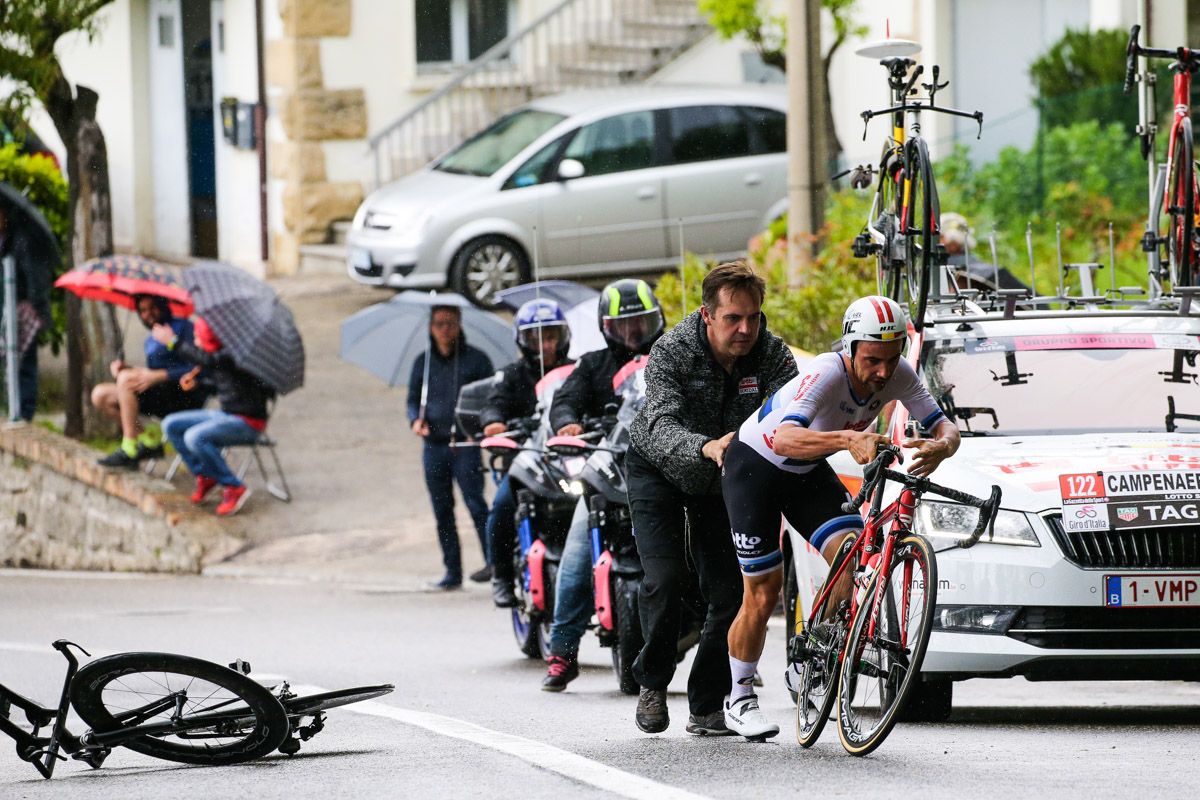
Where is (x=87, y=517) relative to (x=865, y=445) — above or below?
below

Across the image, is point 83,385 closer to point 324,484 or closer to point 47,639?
point 324,484

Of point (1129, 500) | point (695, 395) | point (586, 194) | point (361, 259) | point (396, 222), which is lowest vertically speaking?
point (1129, 500)

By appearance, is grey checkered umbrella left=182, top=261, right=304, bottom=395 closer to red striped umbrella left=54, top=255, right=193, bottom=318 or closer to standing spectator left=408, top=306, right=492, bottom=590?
red striped umbrella left=54, top=255, right=193, bottom=318

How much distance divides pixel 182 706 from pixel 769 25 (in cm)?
1664

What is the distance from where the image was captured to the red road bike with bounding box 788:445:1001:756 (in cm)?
654

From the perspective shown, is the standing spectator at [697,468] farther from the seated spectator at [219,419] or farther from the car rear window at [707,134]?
the car rear window at [707,134]

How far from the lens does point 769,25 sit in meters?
22.2

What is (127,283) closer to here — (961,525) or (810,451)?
(961,525)

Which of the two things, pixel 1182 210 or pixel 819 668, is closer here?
pixel 819 668

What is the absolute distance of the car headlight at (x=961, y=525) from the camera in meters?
7.68

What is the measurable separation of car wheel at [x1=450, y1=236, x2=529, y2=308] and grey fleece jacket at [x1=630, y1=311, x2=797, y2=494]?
12.6 m

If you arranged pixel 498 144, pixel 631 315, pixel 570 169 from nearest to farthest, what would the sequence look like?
pixel 631 315 → pixel 570 169 → pixel 498 144

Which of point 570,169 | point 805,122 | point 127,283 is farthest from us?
point 570,169

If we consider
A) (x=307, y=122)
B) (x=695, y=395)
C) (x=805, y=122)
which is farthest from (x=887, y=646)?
(x=307, y=122)
